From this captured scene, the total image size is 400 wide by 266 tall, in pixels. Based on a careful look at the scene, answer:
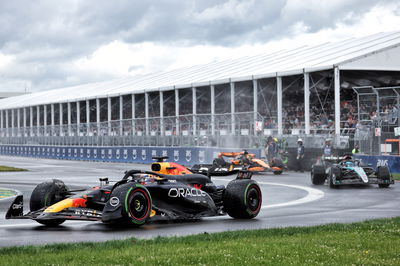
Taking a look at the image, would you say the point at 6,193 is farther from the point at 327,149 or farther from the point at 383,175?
the point at 327,149

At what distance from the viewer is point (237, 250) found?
28.3ft

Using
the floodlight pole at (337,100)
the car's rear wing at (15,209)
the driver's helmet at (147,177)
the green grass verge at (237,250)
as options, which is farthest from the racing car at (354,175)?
the floodlight pole at (337,100)

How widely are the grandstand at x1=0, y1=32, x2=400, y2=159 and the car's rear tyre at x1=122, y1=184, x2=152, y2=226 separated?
65.2ft

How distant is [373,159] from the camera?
2914 centimetres

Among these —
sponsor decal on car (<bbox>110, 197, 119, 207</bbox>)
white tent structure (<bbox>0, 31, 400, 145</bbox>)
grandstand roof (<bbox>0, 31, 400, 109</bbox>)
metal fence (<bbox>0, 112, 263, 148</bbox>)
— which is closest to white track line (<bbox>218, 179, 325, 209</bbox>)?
sponsor decal on car (<bbox>110, 197, 119, 207</bbox>)

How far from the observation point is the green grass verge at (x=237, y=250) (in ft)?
26.0

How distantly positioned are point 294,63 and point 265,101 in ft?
12.4

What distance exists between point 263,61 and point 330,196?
30.0 m

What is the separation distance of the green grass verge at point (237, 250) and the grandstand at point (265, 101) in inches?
809

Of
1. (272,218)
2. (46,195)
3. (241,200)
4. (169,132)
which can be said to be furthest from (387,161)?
(46,195)

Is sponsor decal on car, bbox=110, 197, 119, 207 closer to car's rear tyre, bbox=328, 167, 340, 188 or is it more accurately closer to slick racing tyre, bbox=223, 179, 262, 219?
slick racing tyre, bbox=223, 179, 262, 219

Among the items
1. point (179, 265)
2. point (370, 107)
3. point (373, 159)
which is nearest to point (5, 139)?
point (370, 107)

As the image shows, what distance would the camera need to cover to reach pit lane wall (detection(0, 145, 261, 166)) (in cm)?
3831

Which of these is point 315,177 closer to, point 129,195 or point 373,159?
point 373,159
